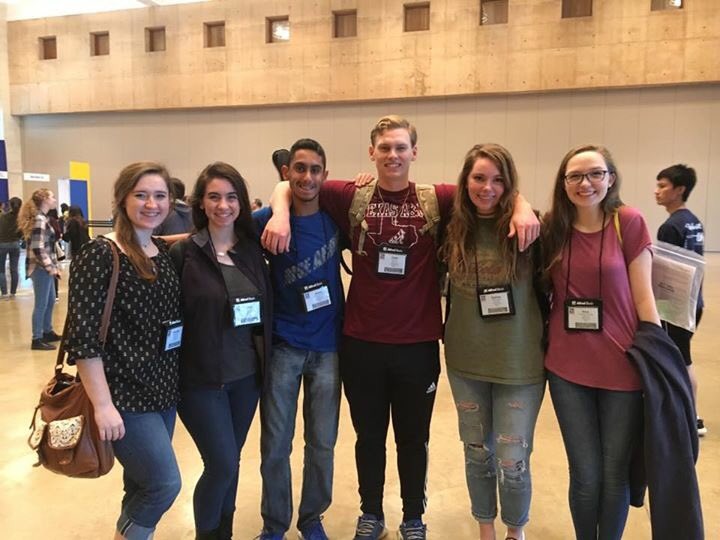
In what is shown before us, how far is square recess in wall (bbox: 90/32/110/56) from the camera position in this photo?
1689 cm

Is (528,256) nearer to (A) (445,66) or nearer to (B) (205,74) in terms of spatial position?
(A) (445,66)

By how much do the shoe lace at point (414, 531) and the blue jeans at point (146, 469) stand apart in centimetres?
104

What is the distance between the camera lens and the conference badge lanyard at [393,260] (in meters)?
2.22

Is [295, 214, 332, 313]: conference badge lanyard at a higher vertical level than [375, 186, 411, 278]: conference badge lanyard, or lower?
lower

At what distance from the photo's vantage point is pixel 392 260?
7.29 feet

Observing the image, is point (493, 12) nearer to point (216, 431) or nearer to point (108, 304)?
point (216, 431)

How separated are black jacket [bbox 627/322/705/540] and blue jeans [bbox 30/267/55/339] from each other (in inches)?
236

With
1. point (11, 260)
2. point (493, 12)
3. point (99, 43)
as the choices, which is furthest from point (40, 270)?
point (99, 43)

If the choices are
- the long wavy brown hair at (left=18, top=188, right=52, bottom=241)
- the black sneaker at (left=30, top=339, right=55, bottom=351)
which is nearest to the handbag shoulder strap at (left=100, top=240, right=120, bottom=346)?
the black sneaker at (left=30, top=339, right=55, bottom=351)

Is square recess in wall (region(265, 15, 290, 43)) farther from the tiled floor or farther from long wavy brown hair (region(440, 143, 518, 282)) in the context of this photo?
long wavy brown hair (region(440, 143, 518, 282))

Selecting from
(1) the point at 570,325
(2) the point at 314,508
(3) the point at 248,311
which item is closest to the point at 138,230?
(3) the point at 248,311

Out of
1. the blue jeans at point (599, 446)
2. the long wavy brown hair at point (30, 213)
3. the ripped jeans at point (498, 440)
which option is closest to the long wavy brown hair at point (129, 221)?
the ripped jeans at point (498, 440)

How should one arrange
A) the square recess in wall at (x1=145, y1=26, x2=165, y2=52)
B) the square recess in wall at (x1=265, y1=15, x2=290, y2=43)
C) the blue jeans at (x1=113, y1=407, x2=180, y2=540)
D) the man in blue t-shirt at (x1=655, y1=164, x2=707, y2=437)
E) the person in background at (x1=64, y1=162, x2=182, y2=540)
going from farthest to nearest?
the square recess in wall at (x1=145, y1=26, x2=165, y2=52) → the square recess in wall at (x1=265, y1=15, x2=290, y2=43) → the man in blue t-shirt at (x1=655, y1=164, x2=707, y2=437) → the blue jeans at (x1=113, y1=407, x2=180, y2=540) → the person in background at (x1=64, y1=162, x2=182, y2=540)

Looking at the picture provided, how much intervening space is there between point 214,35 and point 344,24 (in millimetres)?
3886
